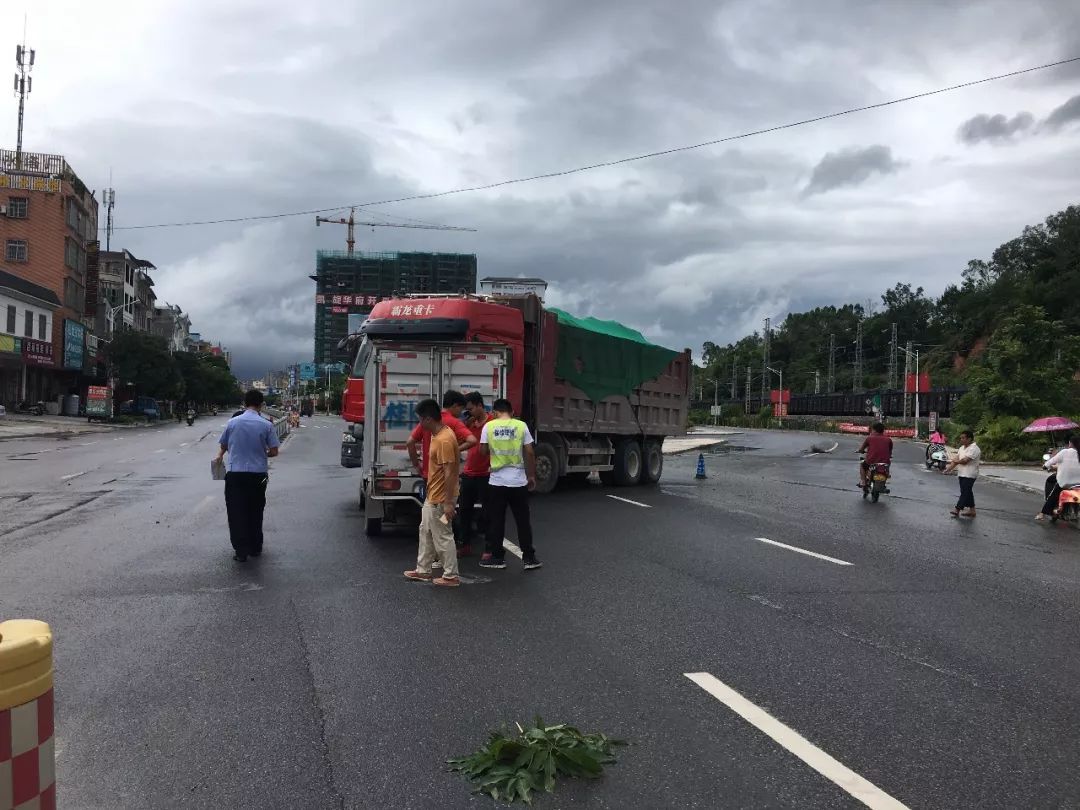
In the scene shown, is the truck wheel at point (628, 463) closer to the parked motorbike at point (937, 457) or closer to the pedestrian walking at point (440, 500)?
the pedestrian walking at point (440, 500)

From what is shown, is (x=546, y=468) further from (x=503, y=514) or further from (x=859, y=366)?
(x=859, y=366)

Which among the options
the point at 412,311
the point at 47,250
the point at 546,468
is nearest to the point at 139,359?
the point at 47,250

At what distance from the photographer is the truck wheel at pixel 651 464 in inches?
797

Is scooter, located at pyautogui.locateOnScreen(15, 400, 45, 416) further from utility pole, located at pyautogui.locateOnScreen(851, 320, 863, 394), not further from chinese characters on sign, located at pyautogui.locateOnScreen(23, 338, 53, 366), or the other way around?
utility pole, located at pyautogui.locateOnScreen(851, 320, 863, 394)

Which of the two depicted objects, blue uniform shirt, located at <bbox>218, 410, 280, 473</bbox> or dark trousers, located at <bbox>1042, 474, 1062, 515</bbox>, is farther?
dark trousers, located at <bbox>1042, 474, 1062, 515</bbox>

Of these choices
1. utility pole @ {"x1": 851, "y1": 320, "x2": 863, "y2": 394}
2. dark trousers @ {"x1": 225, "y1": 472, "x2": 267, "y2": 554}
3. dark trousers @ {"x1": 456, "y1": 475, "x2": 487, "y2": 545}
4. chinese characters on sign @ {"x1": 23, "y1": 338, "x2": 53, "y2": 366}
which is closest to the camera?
dark trousers @ {"x1": 225, "y1": 472, "x2": 267, "y2": 554}

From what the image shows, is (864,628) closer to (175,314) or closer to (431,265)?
(431,265)

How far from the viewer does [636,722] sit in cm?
454

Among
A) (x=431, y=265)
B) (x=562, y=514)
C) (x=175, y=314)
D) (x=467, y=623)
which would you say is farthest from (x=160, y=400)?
(x=467, y=623)

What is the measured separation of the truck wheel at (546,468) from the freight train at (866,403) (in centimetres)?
5335

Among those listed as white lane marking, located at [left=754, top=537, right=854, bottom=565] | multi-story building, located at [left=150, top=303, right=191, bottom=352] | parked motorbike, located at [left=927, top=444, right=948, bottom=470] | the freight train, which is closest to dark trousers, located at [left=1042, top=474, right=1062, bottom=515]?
white lane marking, located at [left=754, top=537, right=854, bottom=565]

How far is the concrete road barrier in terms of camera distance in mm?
2285

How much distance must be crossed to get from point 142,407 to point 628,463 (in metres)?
61.5

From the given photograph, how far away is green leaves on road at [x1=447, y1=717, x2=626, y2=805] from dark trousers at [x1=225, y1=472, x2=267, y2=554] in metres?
5.70
